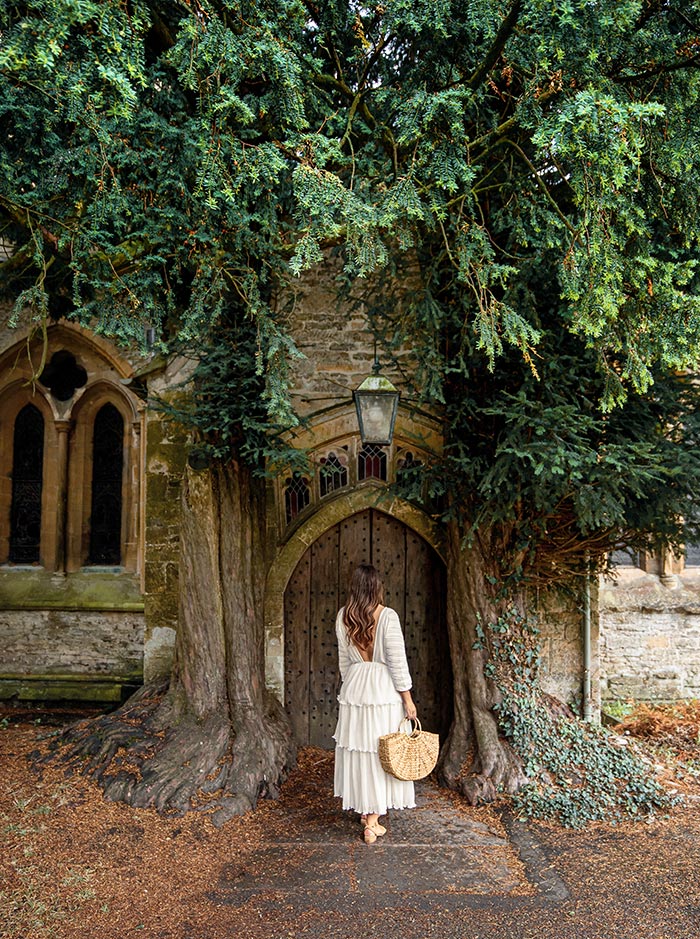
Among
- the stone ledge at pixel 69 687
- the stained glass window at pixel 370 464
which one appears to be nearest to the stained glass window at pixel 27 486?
the stone ledge at pixel 69 687

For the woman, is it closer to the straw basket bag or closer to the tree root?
the straw basket bag

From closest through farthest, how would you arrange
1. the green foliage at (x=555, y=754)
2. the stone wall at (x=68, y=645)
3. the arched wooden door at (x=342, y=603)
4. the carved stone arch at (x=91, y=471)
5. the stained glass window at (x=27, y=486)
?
the green foliage at (x=555, y=754), the arched wooden door at (x=342, y=603), the stone wall at (x=68, y=645), the carved stone arch at (x=91, y=471), the stained glass window at (x=27, y=486)

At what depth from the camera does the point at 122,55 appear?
135 inches

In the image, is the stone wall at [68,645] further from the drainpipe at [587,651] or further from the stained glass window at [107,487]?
the drainpipe at [587,651]

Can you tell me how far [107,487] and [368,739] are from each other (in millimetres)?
5108

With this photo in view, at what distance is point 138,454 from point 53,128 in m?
4.62

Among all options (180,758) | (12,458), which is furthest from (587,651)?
(12,458)

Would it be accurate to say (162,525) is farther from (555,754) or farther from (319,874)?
(555,754)

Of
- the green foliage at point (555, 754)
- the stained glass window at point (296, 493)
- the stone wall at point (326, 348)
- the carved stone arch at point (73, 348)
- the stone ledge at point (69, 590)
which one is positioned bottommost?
the green foliage at point (555, 754)

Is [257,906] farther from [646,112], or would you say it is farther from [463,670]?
[646,112]

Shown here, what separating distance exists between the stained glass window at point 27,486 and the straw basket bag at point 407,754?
224 inches

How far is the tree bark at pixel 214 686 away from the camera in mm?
5457

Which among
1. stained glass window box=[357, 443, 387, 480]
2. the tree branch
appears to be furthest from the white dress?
the tree branch

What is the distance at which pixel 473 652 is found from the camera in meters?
5.89
